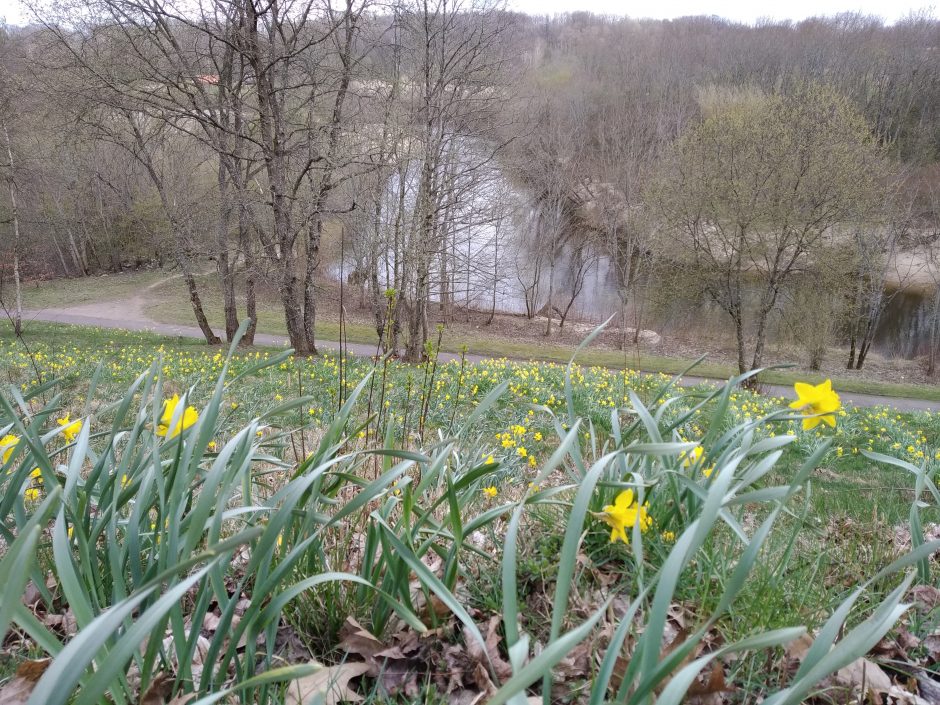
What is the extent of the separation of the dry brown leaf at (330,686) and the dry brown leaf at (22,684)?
1.55 ft

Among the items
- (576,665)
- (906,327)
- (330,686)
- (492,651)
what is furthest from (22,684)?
(906,327)

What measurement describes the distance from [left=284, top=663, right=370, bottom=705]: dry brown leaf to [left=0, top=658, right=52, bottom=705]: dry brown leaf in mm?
471

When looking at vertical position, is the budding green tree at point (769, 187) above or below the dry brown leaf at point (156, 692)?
above

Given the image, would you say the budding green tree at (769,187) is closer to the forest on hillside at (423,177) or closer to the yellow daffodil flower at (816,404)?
the forest on hillside at (423,177)

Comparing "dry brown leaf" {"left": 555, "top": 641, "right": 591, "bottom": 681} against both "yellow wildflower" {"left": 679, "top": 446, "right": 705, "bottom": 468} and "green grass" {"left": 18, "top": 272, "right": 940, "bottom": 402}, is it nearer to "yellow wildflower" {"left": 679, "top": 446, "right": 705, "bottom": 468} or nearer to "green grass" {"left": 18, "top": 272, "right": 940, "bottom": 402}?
"yellow wildflower" {"left": 679, "top": 446, "right": 705, "bottom": 468}

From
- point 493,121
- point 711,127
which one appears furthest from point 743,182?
point 493,121

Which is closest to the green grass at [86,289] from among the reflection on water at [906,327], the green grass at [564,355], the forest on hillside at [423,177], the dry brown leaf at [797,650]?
the forest on hillside at [423,177]

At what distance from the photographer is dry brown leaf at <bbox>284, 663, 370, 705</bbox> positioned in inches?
43.5

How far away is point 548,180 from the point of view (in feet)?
79.5

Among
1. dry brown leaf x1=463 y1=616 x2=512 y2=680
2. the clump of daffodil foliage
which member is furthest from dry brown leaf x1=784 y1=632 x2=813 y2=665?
dry brown leaf x1=463 y1=616 x2=512 y2=680

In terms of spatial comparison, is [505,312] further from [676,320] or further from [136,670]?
[136,670]

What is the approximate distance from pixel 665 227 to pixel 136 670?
18877 millimetres

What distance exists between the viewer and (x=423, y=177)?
1091cm

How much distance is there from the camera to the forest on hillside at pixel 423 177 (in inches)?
418
